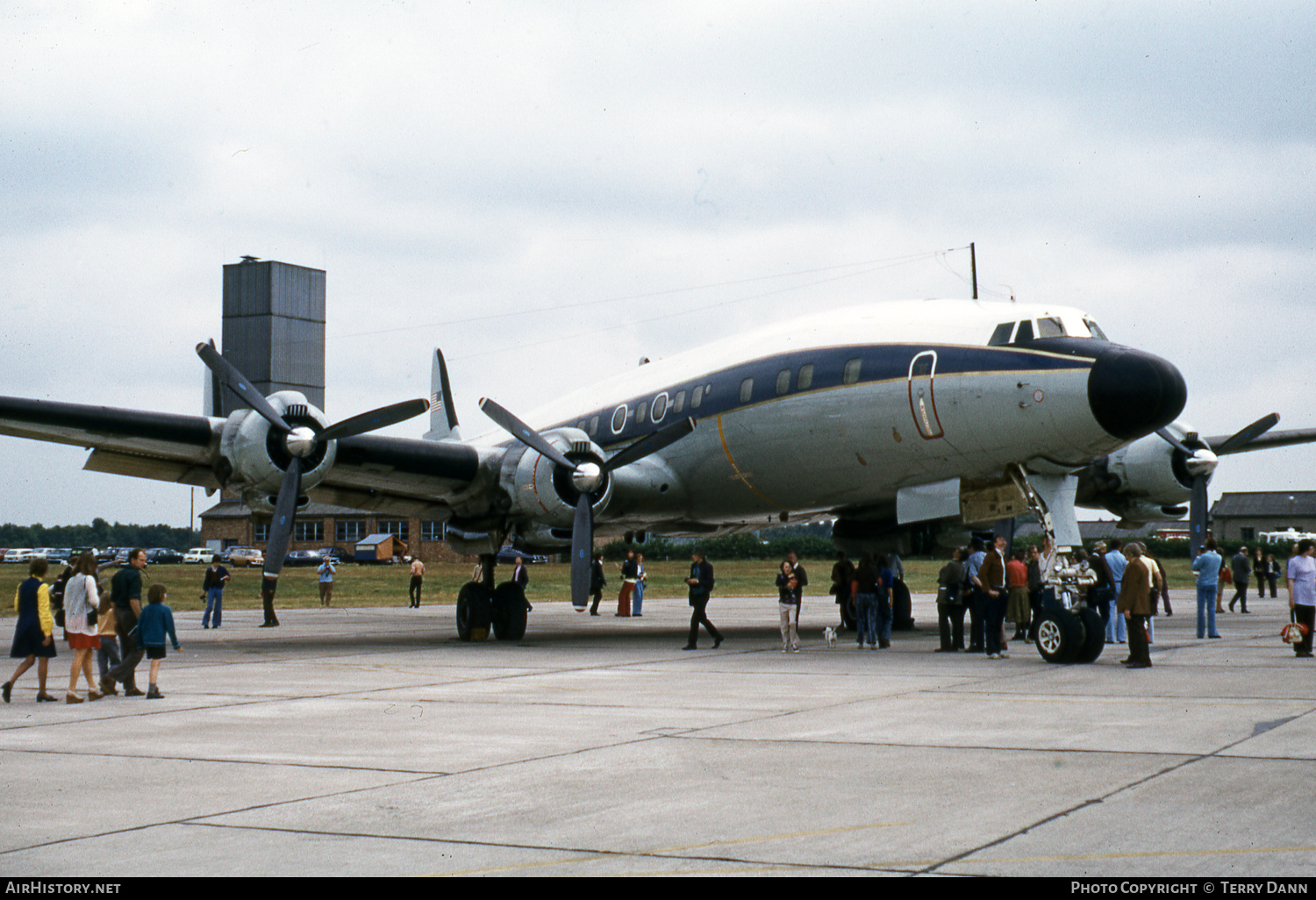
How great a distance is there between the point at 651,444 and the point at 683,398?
1.51m

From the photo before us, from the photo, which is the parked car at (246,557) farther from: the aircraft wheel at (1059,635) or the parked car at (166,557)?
the aircraft wheel at (1059,635)

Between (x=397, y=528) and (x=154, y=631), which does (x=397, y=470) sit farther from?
(x=397, y=528)

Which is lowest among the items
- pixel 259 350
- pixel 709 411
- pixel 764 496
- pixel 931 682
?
pixel 931 682

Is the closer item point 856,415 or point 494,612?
point 856,415

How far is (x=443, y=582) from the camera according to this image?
2404 inches

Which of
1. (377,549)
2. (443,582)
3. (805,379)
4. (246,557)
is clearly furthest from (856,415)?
(377,549)

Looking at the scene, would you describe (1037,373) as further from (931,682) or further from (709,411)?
(709,411)

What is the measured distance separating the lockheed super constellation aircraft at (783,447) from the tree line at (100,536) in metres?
156

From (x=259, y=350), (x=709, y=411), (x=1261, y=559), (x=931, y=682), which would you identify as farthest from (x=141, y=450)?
(x=259, y=350)

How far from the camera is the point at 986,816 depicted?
660cm

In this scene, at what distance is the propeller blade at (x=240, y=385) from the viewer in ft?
62.5

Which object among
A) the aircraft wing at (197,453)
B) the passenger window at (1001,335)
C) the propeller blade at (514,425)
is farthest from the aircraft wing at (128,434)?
the passenger window at (1001,335)

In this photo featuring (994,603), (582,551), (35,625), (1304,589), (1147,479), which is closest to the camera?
(35,625)
